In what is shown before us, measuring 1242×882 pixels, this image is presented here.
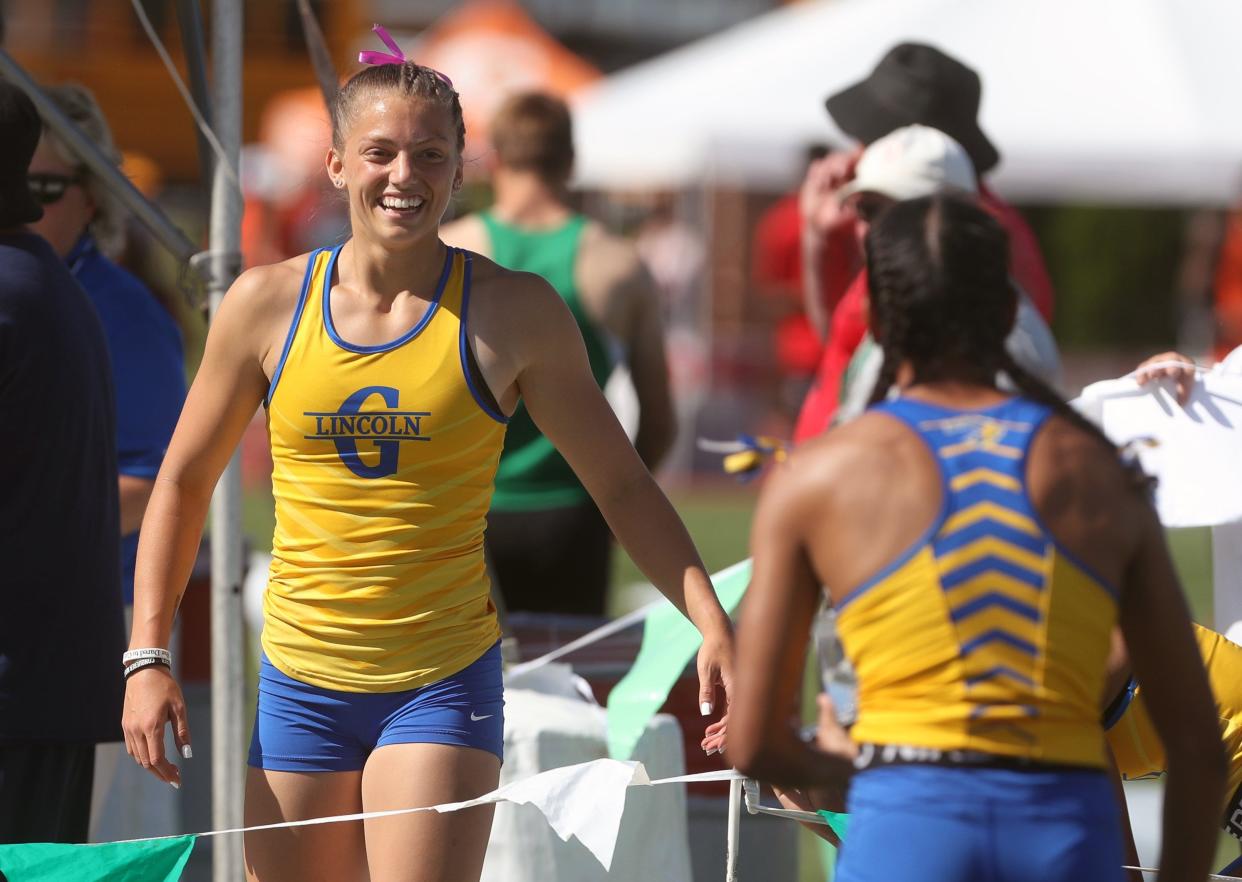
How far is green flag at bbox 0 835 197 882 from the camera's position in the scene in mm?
3092

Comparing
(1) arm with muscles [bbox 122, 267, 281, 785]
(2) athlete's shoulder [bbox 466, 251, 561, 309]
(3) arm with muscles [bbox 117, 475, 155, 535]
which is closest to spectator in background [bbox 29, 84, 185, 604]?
(3) arm with muscles [bbox 117, 475, 155, 535]

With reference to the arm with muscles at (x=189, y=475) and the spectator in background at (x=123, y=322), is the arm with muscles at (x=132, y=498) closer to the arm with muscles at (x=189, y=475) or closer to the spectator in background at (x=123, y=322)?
the spectator in background at (x=123, y=322)

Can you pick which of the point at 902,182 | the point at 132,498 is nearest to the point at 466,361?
the point at 132,498

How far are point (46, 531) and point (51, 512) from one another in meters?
0.04

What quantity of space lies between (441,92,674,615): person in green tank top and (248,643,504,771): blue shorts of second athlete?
2.09 m

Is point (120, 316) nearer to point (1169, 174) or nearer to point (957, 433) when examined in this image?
point (957, 433)

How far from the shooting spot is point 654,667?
418 cm

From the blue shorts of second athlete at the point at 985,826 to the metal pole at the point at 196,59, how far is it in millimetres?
2565

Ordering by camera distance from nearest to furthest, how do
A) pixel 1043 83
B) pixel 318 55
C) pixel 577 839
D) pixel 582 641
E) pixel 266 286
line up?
pixel 266 286 → pixel 577 839 → pixel 582 641 → pixel 318 55 → pixel 1043 83

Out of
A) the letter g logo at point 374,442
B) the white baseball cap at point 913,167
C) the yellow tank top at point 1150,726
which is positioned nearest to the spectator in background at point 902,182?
the white baseball cap at point 913,167

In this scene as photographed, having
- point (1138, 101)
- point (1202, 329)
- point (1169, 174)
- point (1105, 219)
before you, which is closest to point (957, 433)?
point (1138, 101)

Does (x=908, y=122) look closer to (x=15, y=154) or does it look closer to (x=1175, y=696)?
(x=15, y=154)

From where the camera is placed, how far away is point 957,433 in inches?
89.1

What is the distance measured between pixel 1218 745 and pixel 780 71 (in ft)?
31.6
